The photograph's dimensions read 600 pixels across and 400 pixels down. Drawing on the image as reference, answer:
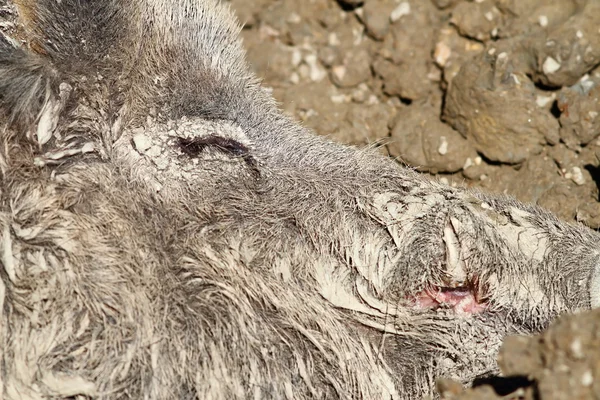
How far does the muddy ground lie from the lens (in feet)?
10.5

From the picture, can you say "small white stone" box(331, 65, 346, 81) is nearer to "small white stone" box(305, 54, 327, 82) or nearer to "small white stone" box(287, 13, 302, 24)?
"small white stone" box(305, 54, 327, 82)

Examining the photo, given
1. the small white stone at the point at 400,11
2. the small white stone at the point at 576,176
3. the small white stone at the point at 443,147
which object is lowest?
the small white stone at the point at 443,147

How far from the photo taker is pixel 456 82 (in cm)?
342

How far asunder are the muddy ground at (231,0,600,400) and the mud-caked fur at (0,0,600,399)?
26.5 inches

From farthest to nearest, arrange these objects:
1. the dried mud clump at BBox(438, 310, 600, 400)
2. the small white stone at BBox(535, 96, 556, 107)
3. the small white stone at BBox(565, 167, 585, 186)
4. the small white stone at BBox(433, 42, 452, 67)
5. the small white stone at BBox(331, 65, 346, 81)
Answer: the small white stone at BBox(331, 65, 346, 81), the small white stone at BBox(433, 42, 452, 67), the small white stone at BBox(535, 96, 556, 107), the small white stone at BBox(565, 167, 585, 186), the dried mud clump at BBox(438, 310, 600, 400)

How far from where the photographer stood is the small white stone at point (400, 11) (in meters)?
3.65

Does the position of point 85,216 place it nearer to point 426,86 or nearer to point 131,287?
point 131,287

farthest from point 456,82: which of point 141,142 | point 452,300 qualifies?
point 141,142

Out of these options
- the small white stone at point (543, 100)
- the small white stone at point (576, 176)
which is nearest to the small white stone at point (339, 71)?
the small white stone at point (543, 100)

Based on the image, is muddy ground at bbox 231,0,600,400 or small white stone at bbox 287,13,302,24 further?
small white stone at bbox 287,13,302,24

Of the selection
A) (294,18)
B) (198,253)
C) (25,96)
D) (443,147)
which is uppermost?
(294,18)

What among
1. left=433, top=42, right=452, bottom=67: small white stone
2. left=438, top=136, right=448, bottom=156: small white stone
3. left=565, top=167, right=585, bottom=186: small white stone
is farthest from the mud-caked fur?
left=433, top=42, right=452, bottom=67: small white stone

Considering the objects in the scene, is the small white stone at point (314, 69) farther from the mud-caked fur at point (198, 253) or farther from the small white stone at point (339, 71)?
the mud-caked fur at point (198, 253)

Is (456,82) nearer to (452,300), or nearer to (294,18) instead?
(294,18)
